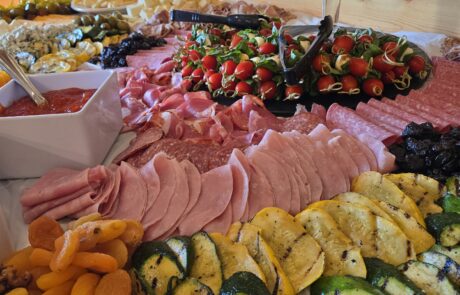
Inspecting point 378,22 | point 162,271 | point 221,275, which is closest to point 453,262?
point 221,275

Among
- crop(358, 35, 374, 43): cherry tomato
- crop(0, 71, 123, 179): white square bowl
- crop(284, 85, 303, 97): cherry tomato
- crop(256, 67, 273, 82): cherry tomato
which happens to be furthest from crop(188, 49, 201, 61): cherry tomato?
crop(358, 35, 374, 43): cherry tomato

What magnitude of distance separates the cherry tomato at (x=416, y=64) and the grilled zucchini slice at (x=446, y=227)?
40.0 inches

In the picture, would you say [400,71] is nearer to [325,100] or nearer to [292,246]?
[325,100]

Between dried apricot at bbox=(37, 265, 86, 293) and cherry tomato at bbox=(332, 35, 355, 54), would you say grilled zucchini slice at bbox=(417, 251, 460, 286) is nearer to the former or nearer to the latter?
dried apricot at bbox=(37, 265, 86, 293)

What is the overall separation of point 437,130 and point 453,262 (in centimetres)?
66

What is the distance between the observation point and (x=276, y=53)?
1938mm

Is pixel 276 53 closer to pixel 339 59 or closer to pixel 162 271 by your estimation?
pixel 339 59

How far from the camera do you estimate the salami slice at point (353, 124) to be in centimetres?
143

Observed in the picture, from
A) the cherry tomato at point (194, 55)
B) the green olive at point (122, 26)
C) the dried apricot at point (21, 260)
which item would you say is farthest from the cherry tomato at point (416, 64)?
the green olive at point (122, 26)

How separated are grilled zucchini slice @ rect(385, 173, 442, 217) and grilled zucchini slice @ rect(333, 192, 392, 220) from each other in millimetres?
140

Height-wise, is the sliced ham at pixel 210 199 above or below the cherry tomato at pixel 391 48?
below

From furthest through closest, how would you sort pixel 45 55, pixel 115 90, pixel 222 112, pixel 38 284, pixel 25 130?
pixel 45 55
pixel 222 112
pixel 115 90
pixel 25 130
pixel 38 284

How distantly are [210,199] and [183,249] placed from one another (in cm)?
25

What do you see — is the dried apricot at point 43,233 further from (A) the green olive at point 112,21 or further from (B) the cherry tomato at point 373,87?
(A) the green olive at point 112,21
